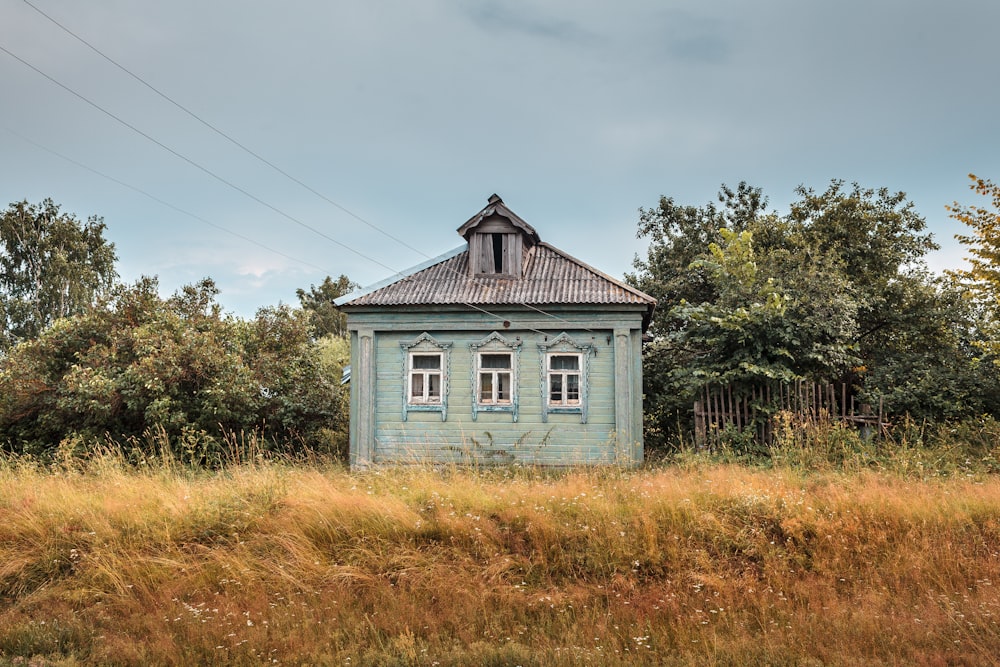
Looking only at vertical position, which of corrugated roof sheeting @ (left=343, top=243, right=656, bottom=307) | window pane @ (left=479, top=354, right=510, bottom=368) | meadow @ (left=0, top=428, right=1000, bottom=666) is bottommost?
meadow @ (left=0, top=428, right=1000, bottom=666)

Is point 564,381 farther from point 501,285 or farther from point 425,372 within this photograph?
point 425,372

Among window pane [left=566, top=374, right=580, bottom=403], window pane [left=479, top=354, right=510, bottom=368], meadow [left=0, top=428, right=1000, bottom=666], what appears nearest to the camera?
meadow [left=0, top=428, right=1000, bottom=666]

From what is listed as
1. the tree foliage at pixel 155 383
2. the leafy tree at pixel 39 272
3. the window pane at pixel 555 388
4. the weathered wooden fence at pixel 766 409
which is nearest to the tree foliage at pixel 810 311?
the weathered wooden fence at pixel 766 409

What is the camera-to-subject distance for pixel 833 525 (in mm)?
7402

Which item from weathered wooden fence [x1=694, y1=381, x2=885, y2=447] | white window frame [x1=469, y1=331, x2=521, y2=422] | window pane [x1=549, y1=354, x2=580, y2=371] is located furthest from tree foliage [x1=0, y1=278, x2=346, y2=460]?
weathered wooden fence [x1=694, y1=381, x2=885, y2=447]

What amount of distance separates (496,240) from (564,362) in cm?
360

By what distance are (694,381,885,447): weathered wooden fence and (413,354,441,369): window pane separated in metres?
6.02

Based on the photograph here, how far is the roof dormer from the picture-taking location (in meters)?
15.8

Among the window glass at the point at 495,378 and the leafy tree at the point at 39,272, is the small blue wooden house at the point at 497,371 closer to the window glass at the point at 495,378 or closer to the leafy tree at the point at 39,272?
the window glass at the point at 495,378

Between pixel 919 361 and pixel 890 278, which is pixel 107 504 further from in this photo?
pixel 890 278

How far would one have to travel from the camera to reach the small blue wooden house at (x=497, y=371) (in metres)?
14.6

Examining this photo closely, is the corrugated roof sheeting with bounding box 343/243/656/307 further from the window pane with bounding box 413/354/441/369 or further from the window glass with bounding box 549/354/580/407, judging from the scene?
the window glass with bounding box 549/354/580/407

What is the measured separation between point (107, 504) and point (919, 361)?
1619cm

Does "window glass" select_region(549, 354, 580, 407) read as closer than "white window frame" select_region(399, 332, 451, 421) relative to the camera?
Yes
